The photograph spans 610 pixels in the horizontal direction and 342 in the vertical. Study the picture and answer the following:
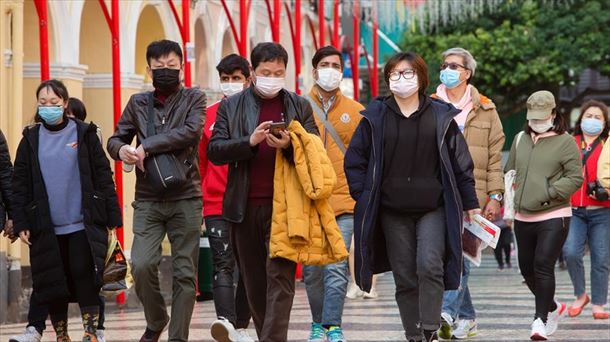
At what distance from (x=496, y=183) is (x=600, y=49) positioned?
1182 inches

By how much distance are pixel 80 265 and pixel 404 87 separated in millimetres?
2531

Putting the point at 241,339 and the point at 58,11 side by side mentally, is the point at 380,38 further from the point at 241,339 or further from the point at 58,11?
the point at 241,339

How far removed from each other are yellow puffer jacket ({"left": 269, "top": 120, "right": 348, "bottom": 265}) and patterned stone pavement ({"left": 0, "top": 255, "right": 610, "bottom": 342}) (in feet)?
8.01

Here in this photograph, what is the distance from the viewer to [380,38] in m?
45.3

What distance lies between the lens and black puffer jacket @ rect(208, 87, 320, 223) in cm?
955

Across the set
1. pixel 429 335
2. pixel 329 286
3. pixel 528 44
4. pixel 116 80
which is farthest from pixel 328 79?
pixel 528 44

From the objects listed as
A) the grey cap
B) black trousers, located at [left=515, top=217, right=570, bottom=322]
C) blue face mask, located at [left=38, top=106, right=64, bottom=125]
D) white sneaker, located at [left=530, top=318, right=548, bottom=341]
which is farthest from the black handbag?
the grey cap

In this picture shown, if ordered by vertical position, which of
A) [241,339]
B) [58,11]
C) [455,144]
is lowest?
[241,339]

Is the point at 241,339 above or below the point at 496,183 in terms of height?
below

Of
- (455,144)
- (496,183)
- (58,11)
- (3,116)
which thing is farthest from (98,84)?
(455,144)

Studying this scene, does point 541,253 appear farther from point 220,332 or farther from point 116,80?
point 116,80

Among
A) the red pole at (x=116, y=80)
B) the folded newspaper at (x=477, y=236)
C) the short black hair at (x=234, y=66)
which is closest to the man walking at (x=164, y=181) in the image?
the short black hair at (x=234, y=66)

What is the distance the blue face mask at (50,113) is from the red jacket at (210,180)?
104 centimetres

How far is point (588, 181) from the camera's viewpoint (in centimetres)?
1503
